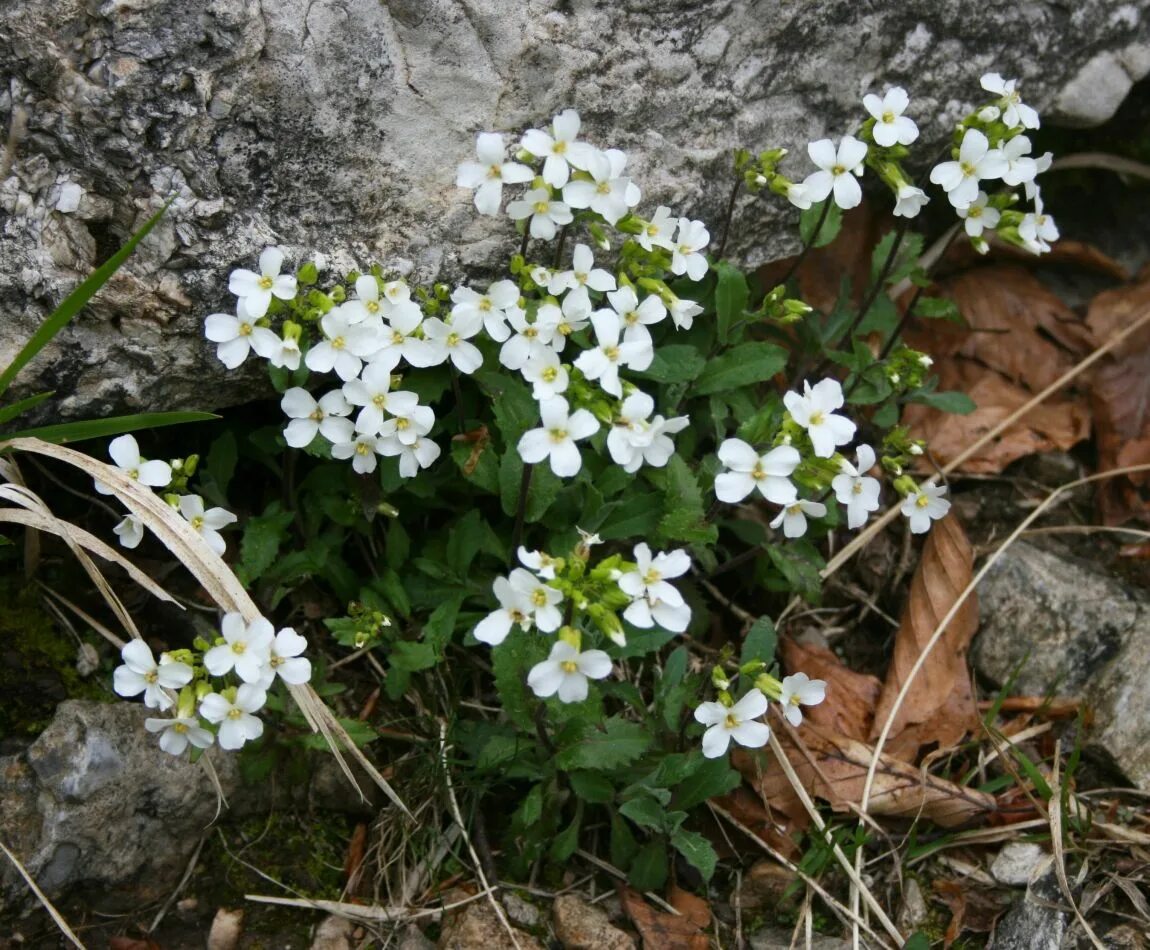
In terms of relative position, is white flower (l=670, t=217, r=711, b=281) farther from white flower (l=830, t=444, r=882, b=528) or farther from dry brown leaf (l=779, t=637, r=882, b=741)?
dry brown leaf (l=779, t=637, r=882, b=741)

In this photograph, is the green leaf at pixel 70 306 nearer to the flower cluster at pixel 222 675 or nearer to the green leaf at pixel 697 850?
the flower cluster at pixel 222 675

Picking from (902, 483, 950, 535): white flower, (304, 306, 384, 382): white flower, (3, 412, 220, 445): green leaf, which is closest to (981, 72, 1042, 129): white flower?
(902, 483, 950, 535): white flower

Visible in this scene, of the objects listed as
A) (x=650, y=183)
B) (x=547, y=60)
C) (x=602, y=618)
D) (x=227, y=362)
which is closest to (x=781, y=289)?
(x=650, y=183)

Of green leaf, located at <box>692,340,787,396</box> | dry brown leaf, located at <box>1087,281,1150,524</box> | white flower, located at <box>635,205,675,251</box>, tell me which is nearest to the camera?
white flower, located at <box>635,205,675,251</box>

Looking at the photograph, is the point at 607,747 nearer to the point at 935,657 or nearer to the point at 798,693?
the point at 798,693

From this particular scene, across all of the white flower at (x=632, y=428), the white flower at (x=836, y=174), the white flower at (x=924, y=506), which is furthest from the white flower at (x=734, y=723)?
the white flower at (x=836, y=174)

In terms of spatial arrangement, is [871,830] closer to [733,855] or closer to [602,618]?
[733,855]
